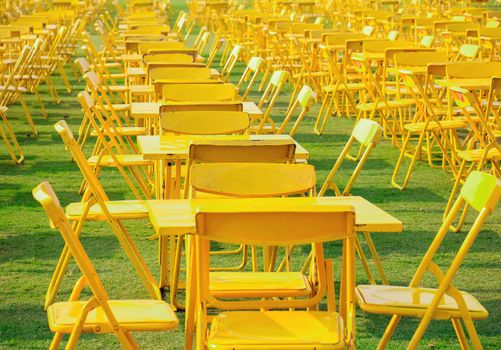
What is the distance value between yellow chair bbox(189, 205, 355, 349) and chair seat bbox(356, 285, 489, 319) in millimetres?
260

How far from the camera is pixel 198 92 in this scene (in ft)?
25.1

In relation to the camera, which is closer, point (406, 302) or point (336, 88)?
point (406, 302)

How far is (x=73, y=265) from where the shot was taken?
649 centimetres

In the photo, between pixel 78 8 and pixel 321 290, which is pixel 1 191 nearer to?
pixel 321 290

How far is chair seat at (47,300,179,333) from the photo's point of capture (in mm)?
3781

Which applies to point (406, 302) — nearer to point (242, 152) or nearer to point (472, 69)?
point (242, 152)

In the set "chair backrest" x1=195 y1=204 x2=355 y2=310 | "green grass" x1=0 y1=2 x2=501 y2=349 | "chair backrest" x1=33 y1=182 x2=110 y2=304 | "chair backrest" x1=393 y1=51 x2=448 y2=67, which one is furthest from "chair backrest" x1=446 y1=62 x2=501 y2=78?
"chair backrest" x1=33 y1=182 x2=110 y2=304

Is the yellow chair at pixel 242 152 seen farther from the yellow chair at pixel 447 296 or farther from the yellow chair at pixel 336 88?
the yellow chair at pixel 336 88

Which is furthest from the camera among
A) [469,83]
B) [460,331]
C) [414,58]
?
[414,58]

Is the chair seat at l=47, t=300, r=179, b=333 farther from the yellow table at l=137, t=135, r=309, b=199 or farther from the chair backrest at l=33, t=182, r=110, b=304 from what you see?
the yellow table at l=137, t=135, r=309, b=199

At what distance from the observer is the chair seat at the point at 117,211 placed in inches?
212

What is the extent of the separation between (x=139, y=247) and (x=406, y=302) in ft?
10.2

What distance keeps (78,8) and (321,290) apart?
22197mm

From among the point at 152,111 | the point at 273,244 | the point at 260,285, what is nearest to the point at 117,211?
the point at 260,285
